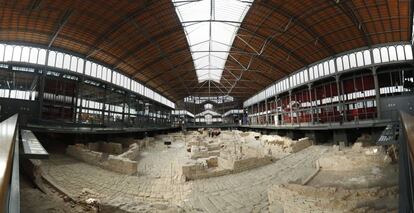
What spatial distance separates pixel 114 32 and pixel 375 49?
2909cm

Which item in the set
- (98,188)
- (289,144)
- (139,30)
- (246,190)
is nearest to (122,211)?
(98,188)

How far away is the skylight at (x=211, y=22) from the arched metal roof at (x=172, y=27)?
89 cm

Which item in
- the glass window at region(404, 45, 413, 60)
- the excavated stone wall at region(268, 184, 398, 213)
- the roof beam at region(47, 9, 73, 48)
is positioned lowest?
the excavated stone wall at region(268, 184, 398, 213)

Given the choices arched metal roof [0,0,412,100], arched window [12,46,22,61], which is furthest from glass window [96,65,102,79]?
arched window [12,46,22,61]

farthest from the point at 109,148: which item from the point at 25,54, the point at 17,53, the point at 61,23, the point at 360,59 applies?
the point at 360,59

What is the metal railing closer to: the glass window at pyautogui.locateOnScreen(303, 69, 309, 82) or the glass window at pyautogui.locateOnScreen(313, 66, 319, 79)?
the glass window at pyautogui.locateOnScreen(313, 66, 319, 79)

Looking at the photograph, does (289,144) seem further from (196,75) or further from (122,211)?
(196,75)

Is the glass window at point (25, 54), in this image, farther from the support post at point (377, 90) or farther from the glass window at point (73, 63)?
the support post at point (377, 90)

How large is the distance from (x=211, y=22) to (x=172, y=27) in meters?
4.69

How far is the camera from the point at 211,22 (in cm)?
2438

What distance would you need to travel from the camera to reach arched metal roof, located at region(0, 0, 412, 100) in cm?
1819

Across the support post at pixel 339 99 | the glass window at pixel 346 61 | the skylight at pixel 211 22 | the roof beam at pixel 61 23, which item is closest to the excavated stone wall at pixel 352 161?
the support post at pixel 339 99

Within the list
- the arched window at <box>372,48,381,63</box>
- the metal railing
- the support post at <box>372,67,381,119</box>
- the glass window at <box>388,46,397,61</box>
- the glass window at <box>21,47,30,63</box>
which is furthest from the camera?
the arched window at <box>372,48,381,63</box>

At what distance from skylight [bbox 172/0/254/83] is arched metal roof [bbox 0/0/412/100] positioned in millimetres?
893
